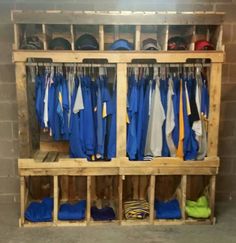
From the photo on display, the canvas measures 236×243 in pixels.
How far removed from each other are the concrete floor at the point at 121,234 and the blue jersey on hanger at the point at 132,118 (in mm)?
709

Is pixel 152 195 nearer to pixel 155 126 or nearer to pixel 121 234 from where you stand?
pixel 121 234

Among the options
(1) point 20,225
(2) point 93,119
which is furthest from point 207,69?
(1) point 20,225

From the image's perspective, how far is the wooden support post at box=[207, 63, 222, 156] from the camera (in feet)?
10.6

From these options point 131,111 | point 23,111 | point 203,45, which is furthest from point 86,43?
point 203,45

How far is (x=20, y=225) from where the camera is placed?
11.1 feet

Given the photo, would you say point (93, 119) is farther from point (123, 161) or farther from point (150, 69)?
point (150, 69)

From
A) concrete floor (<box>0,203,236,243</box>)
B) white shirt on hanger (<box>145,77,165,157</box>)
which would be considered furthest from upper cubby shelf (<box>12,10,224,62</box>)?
concrete floor (<box>0,203,236,243</box>)

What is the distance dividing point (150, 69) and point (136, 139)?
0.69m

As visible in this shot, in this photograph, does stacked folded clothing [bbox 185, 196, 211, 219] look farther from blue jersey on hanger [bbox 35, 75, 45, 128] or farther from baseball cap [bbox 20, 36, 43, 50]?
baseball cap [bbox 20, 36, 43, 50]

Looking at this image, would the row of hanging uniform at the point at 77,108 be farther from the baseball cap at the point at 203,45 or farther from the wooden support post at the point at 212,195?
the wooden support post at the point at 212,195

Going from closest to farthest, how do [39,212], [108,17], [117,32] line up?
[108,17] < [39,212] < [117,32]

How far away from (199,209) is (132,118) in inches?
44.3

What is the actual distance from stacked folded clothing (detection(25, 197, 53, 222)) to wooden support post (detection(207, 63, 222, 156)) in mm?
1652

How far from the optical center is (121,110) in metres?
3.26
